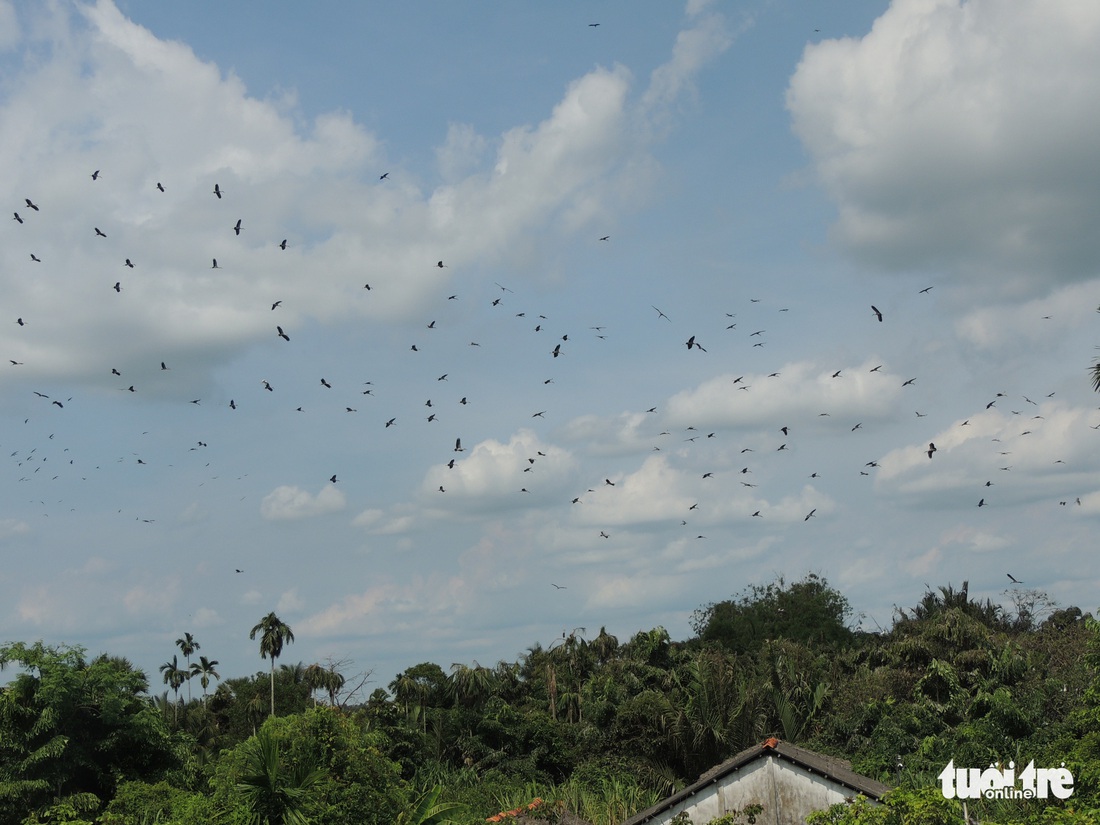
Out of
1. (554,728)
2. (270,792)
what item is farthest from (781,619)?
(270,792)

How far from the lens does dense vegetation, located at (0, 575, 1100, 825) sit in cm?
2039

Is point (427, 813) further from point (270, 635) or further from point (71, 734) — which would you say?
point (270, 635)

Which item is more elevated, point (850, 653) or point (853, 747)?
point (850, 653)

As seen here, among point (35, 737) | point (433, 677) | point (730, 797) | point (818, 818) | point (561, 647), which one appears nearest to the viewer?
point (818, 818)

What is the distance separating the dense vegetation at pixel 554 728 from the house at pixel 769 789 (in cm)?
406

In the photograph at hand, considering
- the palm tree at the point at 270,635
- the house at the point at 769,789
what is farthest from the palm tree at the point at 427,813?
the palm tree at the point at 270,635

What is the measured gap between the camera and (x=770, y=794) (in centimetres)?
2586

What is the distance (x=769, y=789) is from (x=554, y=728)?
25.0 meters

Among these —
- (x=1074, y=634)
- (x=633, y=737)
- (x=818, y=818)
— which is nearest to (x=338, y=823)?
(x=818, y=818)

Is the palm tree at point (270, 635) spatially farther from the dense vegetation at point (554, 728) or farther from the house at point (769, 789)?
the house at point (769, 789)

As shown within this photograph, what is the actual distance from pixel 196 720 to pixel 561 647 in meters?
23.1

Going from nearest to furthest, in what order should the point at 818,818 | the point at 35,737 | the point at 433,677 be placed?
the point at 818,818, the point at 35,737, the point at 433,677

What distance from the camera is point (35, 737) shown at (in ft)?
101

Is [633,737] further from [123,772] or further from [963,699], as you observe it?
[123,772]
